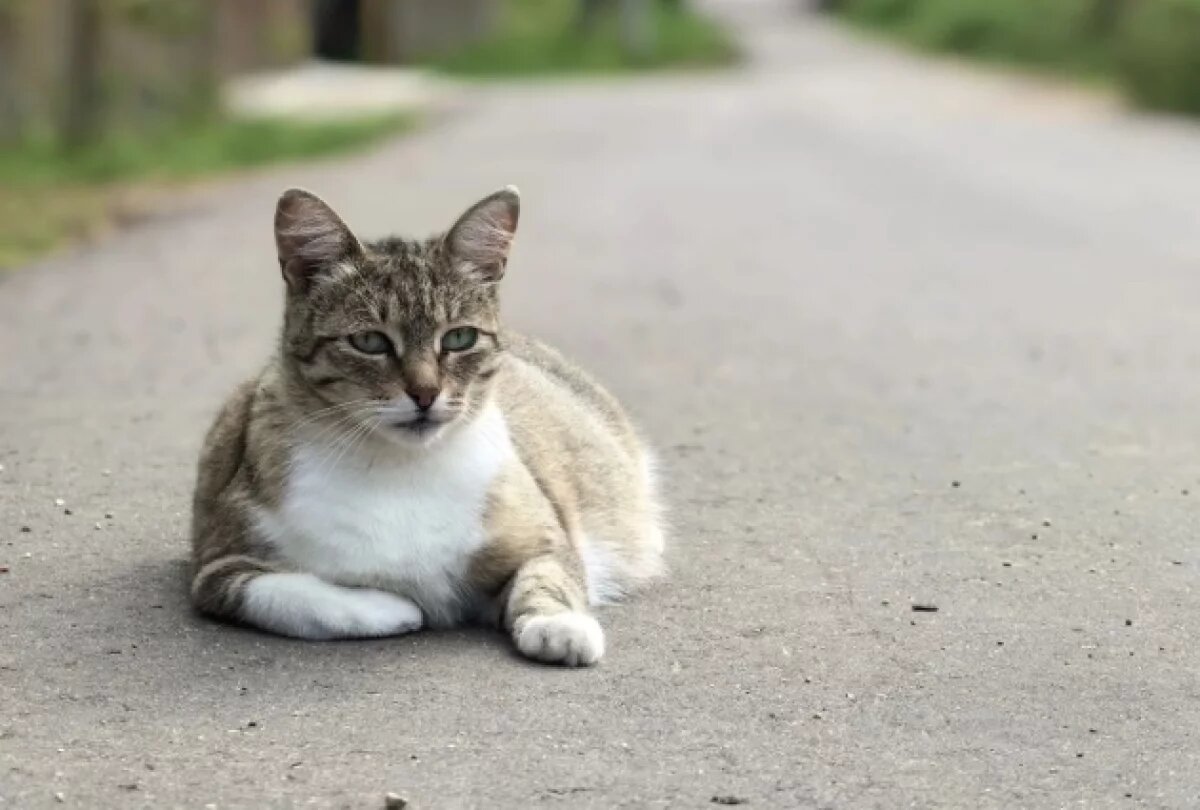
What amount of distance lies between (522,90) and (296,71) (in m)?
4.26

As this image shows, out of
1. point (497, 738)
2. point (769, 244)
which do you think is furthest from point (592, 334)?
point (497, 738)

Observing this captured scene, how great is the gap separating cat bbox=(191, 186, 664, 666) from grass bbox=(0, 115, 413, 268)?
838cm

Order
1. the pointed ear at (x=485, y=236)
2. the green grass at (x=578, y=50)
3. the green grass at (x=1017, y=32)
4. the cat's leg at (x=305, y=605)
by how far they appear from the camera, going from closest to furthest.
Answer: the cat's leg at (x=305, y=605) → the pointed ear at (x=485, y=236) → the green grass at (x=1017, y=32) → the green grass at (x=578, y=50)

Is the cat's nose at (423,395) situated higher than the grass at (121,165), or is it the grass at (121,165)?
the cat's nose at (423,395)

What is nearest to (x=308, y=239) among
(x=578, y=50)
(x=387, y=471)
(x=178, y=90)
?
(x=387, y=471)

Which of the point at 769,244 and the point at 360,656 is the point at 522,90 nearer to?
the point at 769,244

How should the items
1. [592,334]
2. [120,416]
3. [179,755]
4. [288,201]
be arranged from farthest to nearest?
[592,334], [120,416], [288,201], [179,755]

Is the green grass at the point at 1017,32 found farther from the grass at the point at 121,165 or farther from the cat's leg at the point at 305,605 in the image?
the cat's leg at the point at 305,605

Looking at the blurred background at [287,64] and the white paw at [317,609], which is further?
the blurred background at [287,64]

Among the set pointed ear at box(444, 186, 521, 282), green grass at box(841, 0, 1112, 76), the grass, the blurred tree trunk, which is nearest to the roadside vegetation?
green grass at box(841, 0, 1112, 76)

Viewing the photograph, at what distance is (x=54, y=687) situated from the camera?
199 inches

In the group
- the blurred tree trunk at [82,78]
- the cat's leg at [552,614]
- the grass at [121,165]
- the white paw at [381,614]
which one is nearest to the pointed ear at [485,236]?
the cat's leg at [552,614]

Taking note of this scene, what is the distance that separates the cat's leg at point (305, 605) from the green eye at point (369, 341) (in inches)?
24.7

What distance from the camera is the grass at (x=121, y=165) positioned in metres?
15.1
